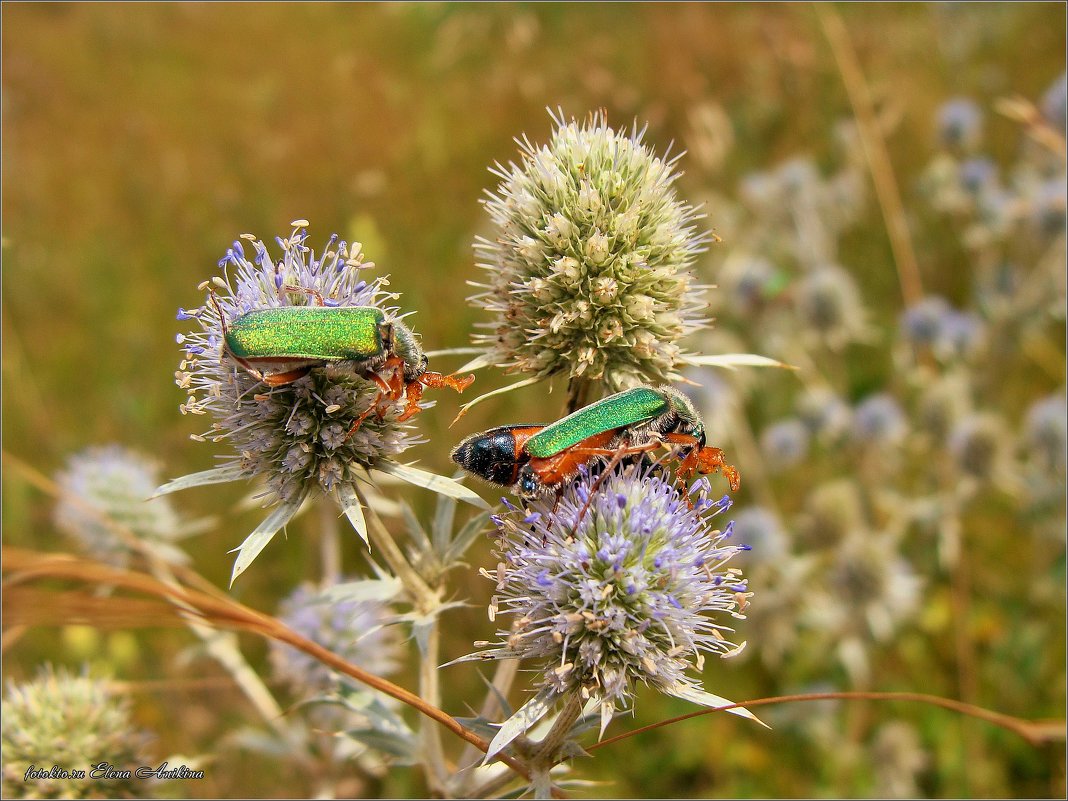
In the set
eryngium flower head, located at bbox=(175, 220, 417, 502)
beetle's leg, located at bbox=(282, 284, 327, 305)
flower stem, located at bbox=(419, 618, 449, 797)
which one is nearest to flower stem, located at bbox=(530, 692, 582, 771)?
flower stem, located at bbox=(419, 618, 449, 797)

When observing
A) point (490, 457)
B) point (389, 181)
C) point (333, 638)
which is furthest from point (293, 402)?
point (389, 181)

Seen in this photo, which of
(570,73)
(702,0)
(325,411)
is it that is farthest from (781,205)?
(325,411)

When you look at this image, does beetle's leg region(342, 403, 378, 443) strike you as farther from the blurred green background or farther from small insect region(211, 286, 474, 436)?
the blurred green background

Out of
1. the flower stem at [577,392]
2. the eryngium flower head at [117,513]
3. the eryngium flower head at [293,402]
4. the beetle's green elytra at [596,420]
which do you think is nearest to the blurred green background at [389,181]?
the eryngium flower head at [117,513]

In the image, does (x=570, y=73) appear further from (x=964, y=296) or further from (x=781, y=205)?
(x=964, y=296)

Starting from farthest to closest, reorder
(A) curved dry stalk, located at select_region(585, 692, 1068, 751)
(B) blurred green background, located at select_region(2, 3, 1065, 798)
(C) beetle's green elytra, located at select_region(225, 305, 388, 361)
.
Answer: (B) blurred green background, located at select_region(2, 3, 1065, 798), (C) beetle's green elytra, located at select_region(225, 305, 388, 361), (A) curved dry stalk, located at select_region(585, 692, 1068, 751)

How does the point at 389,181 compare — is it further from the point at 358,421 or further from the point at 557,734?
the point at 557,734
